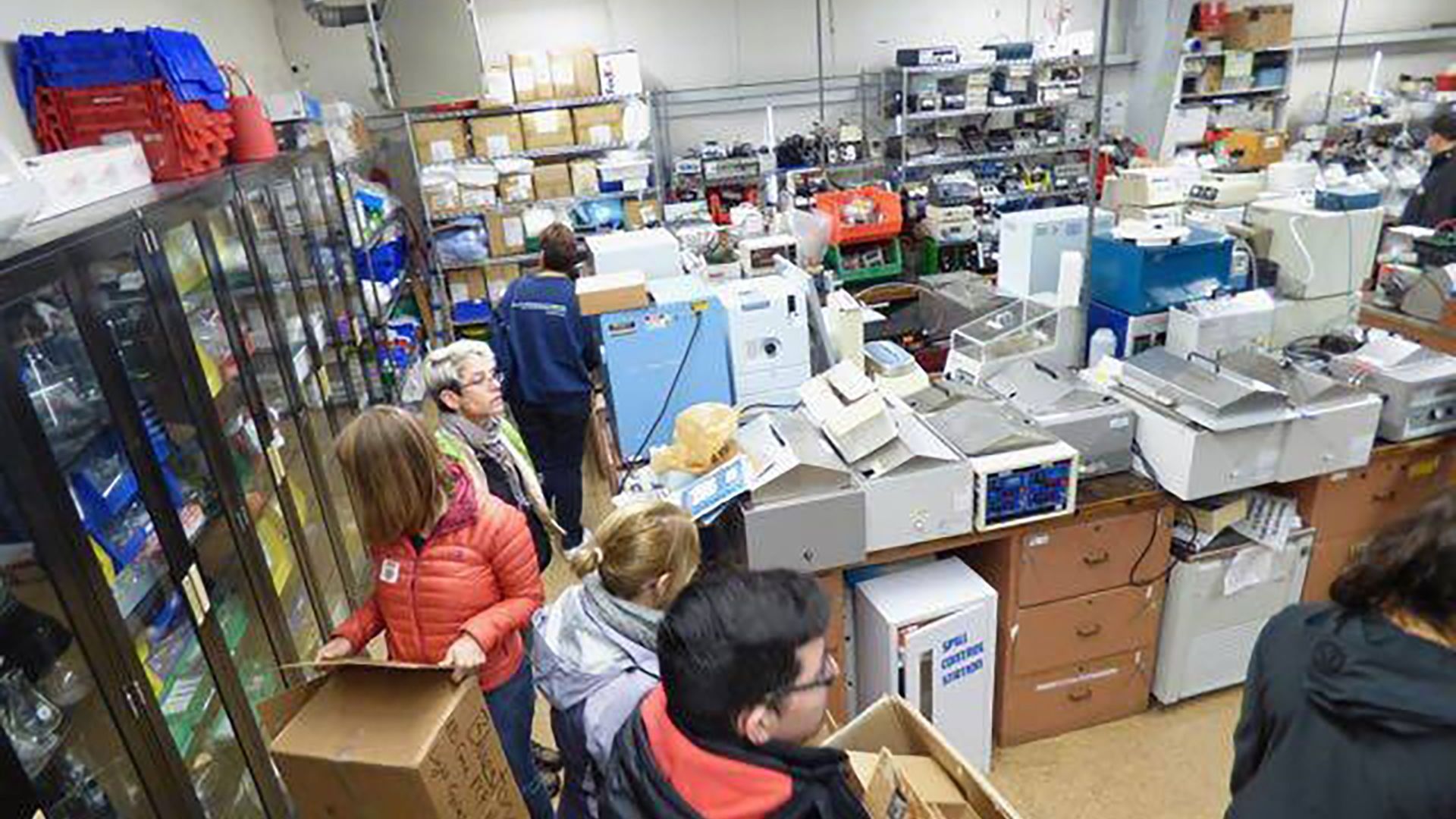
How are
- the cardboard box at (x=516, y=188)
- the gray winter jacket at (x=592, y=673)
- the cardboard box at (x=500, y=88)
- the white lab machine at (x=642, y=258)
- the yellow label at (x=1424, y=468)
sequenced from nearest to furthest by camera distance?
the gray winter jacket at (x=592, y=673)
the yellow label at (x=1424, y=468)
the white lab machine at (x=642, y=258)
the cardboard box at (x=500, y=88)
the cardboard box at (x=516, y=188)

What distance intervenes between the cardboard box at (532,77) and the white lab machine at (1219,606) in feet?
17.0

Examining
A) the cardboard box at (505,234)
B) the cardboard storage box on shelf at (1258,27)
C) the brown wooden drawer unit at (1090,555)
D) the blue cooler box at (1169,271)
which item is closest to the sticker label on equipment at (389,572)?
the brown wooden drawer unit at (1090,555)

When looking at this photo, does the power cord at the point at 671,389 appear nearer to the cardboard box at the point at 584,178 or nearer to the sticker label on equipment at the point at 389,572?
the sticker label on equipment at the point at 389,572

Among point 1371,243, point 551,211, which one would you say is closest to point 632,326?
point 1371,243

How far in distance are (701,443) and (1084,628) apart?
133 cm

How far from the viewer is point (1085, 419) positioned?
2529 millimetres

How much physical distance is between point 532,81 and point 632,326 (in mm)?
3751

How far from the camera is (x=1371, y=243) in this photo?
10.3ft

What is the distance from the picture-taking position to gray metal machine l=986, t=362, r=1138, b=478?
2.53 metres

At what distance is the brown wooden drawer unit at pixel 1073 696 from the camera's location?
2635mm

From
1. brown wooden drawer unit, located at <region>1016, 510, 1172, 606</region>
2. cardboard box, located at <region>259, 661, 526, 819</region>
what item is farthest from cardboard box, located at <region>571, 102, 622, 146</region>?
cardboard box, located at <region>259, 661, 526, 819</region>

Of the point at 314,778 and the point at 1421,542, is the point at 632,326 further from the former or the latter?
the point at 1421,542

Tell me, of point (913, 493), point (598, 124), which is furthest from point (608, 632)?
point (598, 124)

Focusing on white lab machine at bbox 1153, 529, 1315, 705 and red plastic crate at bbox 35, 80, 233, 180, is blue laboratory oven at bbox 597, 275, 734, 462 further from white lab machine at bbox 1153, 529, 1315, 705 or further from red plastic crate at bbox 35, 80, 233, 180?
white lab machine at bbox 1153, 529, 1315, 705
